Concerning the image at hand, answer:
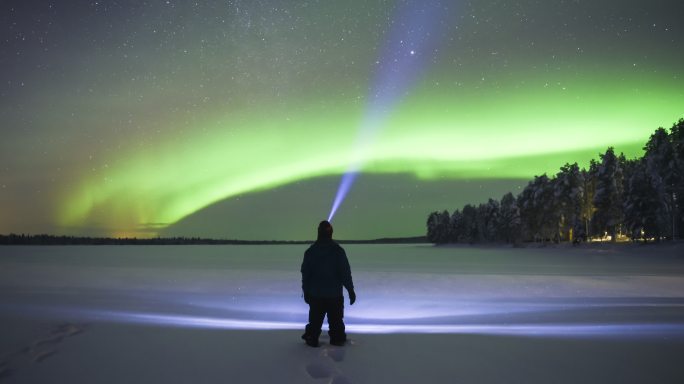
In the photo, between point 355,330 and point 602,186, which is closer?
point 355,330

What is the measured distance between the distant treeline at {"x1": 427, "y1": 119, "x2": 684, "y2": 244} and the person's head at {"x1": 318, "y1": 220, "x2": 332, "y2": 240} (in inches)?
2280

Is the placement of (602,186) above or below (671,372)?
above

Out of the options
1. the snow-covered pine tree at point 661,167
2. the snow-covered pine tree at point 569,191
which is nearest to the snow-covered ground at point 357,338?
the snow-covered pine tree at point 661,167

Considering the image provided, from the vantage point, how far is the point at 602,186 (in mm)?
76188

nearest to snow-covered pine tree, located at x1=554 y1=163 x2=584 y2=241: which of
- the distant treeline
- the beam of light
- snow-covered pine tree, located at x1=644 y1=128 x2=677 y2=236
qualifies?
the distant treeline

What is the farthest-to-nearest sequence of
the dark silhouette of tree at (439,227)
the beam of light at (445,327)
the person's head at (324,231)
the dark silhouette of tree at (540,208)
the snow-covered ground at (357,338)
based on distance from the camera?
the dark silhouette of tree at (439,227), the dark silhouette of tree at (540,208), the beam of light at (445,327), the person's head at (324,231), the snow-covered ground at (357,338)

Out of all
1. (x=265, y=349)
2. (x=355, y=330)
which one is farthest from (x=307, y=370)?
(x=355, y=330)

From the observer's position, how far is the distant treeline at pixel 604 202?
62.2 metres

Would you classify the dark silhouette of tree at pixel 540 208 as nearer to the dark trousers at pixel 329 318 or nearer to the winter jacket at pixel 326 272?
the winter jacket at pixel 326 272

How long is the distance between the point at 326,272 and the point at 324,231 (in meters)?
0.69

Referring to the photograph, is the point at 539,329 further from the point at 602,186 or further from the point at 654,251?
the point at 602,186

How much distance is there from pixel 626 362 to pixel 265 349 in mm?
5034

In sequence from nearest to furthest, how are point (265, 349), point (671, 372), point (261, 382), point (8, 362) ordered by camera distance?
point (261, 382) < point (671, 372) < point (8, 362) < point (265, 349)

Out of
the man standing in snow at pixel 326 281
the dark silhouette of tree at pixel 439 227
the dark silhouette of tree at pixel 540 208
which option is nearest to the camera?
the man standing in snow at pixel 326 281
